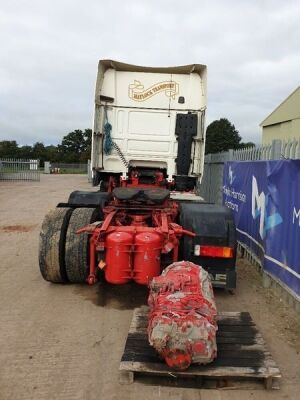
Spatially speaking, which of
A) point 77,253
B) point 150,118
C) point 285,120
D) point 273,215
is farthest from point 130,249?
point 285,120

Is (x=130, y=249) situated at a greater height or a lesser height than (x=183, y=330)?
greater

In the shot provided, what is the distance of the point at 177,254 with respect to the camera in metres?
5.51

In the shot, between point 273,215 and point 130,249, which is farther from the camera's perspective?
point 273,215

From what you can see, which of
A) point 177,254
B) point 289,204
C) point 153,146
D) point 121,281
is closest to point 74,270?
point 121,281

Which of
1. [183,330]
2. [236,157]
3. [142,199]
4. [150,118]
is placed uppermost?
[150,118]

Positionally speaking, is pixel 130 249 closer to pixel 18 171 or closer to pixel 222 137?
pixel 18 171

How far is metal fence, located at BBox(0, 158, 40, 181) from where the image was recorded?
34719mm

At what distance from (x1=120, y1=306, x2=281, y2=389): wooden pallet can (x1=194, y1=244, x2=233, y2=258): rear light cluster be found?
149 cm

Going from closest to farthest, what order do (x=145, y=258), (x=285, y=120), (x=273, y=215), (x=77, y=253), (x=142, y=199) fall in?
(x=145, y=258)
(x=77, y=253)
(x=273, y=215)
(x=142, y=199)
(x=285, y=120)

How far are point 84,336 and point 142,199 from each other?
2.35 meters

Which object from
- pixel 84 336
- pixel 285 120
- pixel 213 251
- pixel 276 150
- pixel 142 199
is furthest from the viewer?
pixel 285 120

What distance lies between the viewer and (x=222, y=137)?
66.6 m

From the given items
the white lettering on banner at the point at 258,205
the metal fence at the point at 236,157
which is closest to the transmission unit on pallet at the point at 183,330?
the metal fence at the point at 236,157

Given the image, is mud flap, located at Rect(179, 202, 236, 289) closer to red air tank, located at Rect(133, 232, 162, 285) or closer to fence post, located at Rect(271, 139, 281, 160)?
red air tank, located at Rect(133, 232, 162, 285)
